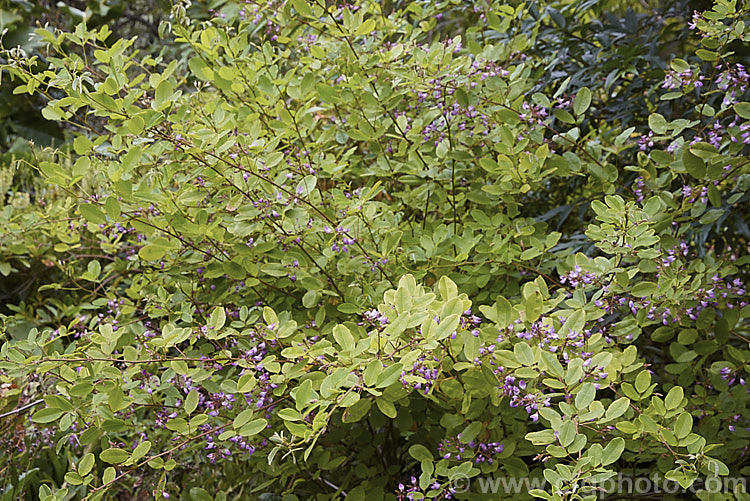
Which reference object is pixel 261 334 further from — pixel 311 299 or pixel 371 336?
pixel 371 336

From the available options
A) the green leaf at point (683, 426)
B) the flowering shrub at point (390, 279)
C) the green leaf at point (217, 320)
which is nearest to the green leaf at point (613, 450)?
the flowering shrub at point (390, 279)

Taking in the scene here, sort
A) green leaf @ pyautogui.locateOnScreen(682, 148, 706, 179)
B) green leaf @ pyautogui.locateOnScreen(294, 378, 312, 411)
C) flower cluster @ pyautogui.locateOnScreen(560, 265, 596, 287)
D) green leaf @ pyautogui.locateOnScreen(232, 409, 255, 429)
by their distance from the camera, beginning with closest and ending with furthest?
green leaf @ pyautogui.locateOnScreen(294, 378, 312, 411) < green leaf @ pyautogui.locateOnScreen(232, 409, 255, 429) < flower cluster @ pyautogui.locateOnScreen(560, 265, 596, 287) < green leaf @ pyautogui.locateOnScreen(682, 148, 706, 179)

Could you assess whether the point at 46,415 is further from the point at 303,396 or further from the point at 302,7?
the point at 302,7

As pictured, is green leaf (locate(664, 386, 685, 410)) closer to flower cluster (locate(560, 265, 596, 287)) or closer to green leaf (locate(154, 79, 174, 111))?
flower cluster (locate(560, 265, 596, 287))

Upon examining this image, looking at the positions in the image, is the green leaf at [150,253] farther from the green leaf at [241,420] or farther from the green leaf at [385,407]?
the green leaf at [385,407]

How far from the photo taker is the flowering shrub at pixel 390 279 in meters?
1.22

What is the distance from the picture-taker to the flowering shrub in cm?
122

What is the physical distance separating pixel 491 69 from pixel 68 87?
108cm

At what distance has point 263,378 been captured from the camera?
1.32m

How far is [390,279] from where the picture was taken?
1.57 metres

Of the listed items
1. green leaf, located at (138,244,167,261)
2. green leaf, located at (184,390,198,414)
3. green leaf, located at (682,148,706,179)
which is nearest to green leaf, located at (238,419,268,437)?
green leaf, located at (184,390,198,414)

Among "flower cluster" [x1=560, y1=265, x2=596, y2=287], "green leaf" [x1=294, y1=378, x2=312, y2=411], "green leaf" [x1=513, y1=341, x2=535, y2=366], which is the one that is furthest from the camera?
"flower cluster" [x1=560, y1=265, x2=596, y2=287]

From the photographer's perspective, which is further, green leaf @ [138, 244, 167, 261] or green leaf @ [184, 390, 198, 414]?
green leaf @ [138, 244, 167, 261]

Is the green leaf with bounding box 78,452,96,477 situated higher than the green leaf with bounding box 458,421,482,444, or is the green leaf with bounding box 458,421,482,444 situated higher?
the green leaf with bounding box 78,452,96,477
